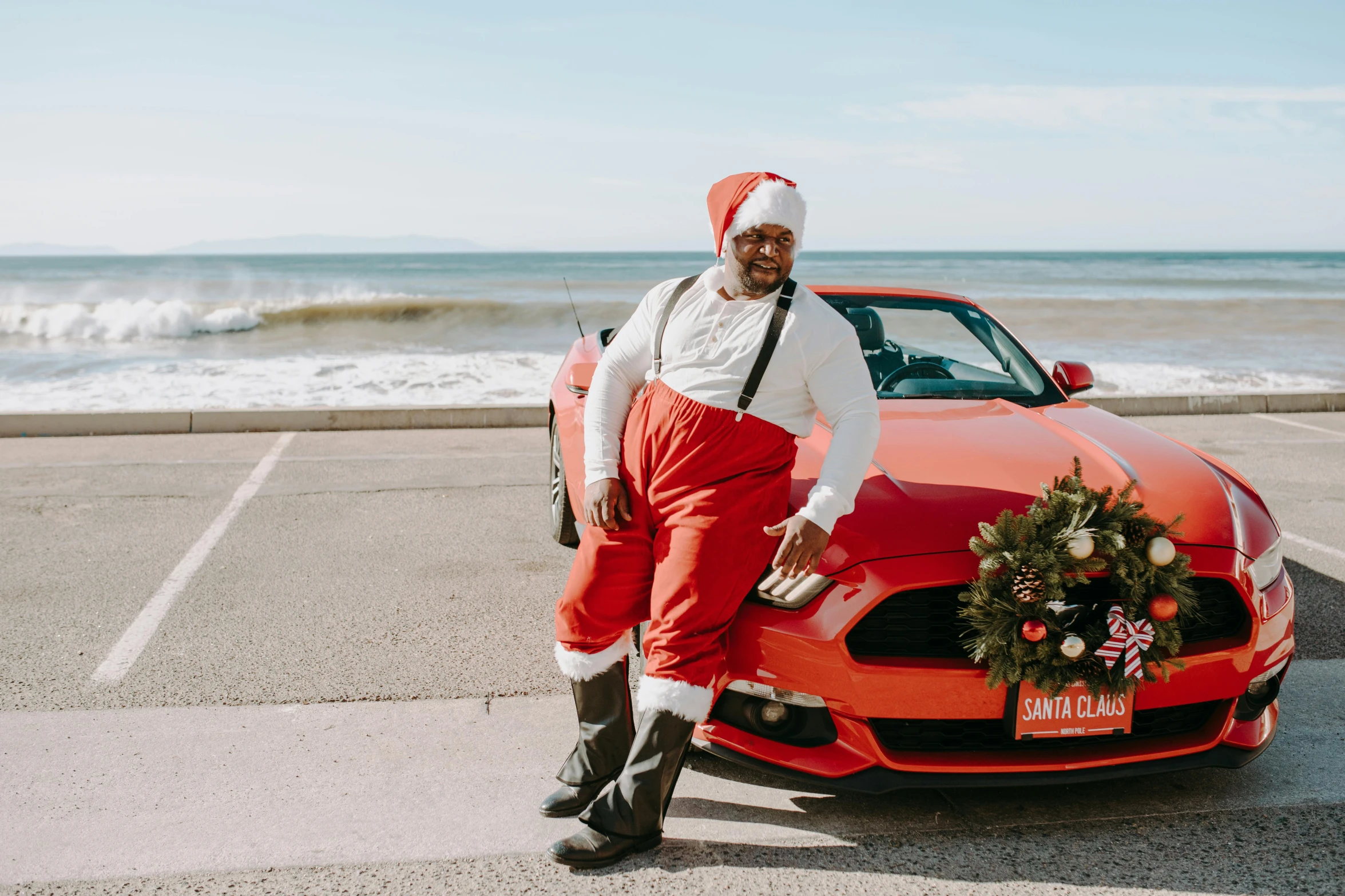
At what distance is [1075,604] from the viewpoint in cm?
264

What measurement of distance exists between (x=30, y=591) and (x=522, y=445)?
13.0ft

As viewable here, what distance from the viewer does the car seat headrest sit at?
448 centimetres

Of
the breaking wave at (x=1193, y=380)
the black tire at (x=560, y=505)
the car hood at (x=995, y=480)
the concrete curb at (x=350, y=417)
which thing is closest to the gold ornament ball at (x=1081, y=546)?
the car hood at (x=995, y=480)

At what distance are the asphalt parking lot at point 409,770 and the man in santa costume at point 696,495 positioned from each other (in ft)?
0.85

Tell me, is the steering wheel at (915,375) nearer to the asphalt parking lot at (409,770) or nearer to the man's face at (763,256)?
the man's face at (763,256)

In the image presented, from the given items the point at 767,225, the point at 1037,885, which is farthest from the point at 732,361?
the point at 1037,885

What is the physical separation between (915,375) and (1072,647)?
1840 millimetres

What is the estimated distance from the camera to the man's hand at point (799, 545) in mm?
2521

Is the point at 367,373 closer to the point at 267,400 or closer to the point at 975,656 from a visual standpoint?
the point at 267,400

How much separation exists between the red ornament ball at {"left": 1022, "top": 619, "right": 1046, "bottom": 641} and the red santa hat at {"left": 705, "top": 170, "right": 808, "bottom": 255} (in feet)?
3.72

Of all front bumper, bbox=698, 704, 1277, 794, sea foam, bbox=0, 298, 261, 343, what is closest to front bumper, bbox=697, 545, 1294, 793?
front bumper, bbox=698, 704, 1277, 794

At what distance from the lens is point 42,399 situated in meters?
11.2

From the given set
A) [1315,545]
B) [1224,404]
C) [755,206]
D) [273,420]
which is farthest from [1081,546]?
[1224,404]

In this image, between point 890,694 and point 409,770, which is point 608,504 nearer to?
point 890,694
